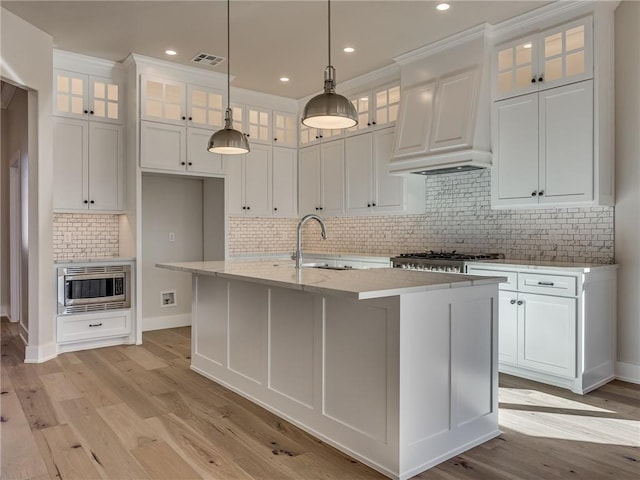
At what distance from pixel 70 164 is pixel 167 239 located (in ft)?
4.85

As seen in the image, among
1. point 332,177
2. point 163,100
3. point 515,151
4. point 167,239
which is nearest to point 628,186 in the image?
point 515,151

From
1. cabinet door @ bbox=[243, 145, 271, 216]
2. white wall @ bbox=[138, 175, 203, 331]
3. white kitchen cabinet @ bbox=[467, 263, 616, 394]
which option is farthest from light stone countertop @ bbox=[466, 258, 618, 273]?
white wall @ bbox=[138, 175, 203, 331]

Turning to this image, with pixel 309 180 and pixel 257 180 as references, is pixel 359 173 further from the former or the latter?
pixel 257 180

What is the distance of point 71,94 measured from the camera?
16.2ft

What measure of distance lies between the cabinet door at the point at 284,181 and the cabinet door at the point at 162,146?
1374mm

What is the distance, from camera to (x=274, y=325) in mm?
3078

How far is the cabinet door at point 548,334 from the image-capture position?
138 inches

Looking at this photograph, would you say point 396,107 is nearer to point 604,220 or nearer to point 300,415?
point 604,220

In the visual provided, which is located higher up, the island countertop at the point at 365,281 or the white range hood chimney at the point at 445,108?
the white range hood chimney at the point at 445,108

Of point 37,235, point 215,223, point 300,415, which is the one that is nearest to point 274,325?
point 300,415

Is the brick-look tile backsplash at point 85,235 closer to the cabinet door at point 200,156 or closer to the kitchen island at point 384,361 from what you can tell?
the cabinet door at point 200,156

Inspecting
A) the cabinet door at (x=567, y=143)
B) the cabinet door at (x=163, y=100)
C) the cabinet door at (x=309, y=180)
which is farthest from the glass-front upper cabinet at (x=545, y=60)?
the cabinet door at (x=163, y=100)

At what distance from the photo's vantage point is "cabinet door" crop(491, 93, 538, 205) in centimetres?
402

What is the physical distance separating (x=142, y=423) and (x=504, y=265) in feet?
9.53
